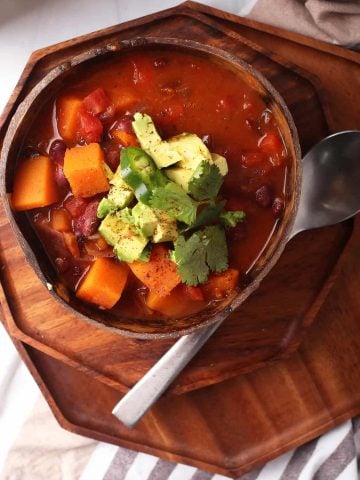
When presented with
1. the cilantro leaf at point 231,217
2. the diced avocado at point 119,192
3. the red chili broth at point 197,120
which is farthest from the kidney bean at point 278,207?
the diced avocado at point 119,192

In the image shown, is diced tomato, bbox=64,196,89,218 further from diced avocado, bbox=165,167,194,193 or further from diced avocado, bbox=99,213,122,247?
diced avocado, bbox=165,167,194,193

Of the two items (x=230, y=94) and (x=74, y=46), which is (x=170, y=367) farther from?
(x=74, y=46)

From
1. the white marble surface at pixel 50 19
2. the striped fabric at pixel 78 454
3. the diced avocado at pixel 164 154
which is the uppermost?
the white marble surface at pixel 50 19

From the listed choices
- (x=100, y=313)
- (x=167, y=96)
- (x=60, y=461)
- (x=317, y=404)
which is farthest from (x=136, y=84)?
(x=60, y=461)

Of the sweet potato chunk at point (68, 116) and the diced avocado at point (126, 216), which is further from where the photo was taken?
the sweet potato chunk at point (68, 116)

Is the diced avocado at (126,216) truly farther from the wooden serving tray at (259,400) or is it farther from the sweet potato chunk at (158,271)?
the wooden serving tray at (259,400)

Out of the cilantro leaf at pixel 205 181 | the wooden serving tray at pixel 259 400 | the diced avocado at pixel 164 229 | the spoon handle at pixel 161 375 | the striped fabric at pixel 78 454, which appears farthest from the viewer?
the striped fabric at pixel 78 454
